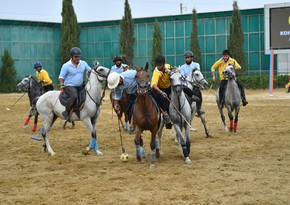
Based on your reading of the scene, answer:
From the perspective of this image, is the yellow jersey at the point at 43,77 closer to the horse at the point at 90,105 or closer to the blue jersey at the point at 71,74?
the horse at the point at 90,105

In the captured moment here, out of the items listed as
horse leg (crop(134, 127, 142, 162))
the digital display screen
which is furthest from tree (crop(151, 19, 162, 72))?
horse leg (crop(134, 127, 142, 162))

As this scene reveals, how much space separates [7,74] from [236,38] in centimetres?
2121

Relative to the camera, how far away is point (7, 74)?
46.8 metres

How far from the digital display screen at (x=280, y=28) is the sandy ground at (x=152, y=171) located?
643 inches

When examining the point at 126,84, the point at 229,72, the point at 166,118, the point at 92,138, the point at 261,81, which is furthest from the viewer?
the point at 261,81

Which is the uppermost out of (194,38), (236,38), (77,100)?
(194,38)

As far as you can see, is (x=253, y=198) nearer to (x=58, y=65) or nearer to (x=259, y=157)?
(x=259, y=157)

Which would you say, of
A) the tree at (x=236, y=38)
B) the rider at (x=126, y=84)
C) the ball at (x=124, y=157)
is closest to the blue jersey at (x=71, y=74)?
the rider at (x=126, y=84)

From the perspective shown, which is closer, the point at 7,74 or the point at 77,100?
the point at 77,100

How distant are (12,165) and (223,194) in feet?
18.2

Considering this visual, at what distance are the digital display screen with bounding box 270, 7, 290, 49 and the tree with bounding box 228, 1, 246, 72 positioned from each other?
11.0m

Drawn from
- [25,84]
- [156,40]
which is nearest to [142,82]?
[25,84]

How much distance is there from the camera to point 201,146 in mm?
13578

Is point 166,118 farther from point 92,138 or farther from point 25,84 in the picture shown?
point 25,84
